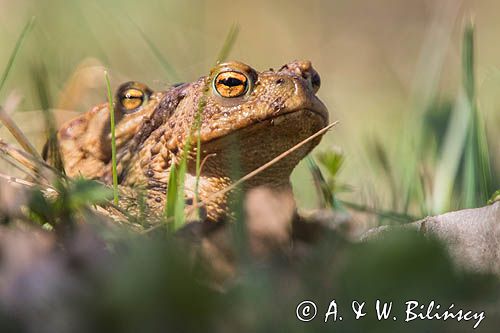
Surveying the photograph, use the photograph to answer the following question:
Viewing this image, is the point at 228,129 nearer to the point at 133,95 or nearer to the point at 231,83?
the point at 231,83

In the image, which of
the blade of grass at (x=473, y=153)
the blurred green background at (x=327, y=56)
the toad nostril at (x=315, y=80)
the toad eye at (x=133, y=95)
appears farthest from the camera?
the blurred green background at (x=327, y=56)

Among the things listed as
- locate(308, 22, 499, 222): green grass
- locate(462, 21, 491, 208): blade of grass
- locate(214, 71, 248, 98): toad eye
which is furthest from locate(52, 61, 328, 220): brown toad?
locate(462, 21, 491, 208): blade of grass

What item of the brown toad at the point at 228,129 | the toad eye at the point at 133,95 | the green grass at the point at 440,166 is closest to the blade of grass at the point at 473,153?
the green grass at the point at 440,166

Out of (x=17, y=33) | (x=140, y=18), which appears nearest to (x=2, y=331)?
(x=17, y=33)

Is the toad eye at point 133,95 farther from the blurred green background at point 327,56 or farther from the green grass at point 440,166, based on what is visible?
the green grass at point 440,166

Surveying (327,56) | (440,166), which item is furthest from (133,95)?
(327,56)

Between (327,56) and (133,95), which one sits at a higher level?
(327,56)
